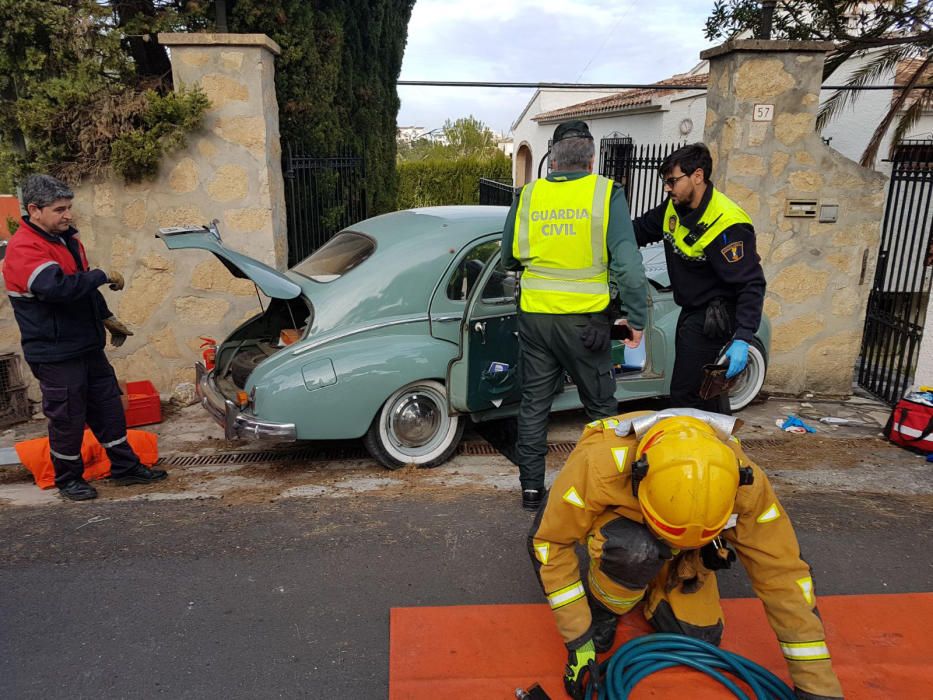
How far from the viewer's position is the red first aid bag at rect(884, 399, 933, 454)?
5020mm

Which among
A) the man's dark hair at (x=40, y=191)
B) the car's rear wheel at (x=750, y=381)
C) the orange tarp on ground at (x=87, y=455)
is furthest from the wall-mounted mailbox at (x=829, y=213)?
the man's dark hair at (x=40, y=191)

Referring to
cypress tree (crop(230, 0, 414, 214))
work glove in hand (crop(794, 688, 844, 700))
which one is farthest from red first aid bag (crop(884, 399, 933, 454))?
cypress tree (crop(230, 0, 414, 214))

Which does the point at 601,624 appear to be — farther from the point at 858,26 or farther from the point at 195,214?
the point at 858,26

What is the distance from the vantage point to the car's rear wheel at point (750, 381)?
5715 millimetres

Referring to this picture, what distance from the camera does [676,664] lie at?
2732 mm

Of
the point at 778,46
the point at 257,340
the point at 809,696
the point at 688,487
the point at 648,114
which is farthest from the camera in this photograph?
the point at 648,114

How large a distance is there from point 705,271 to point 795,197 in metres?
2.75

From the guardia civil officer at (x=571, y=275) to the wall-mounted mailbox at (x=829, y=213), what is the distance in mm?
3172

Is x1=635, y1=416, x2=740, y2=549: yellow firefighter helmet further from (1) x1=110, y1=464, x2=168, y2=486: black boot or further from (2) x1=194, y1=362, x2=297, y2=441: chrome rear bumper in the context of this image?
(1) x1=110, y1=464, x2=168, y2=486: black boot

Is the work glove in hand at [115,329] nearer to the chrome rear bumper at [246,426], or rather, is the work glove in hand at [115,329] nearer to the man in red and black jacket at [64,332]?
the man in red and black jacket at [64,332]

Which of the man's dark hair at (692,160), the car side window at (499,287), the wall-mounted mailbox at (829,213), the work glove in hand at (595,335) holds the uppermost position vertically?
the man's dark hair at (692,160)

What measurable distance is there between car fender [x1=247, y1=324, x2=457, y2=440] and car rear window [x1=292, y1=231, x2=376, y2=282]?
1.94 feet

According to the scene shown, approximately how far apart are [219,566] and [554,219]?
7.86 feet

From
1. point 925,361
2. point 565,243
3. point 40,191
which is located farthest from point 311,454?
point 925,361
